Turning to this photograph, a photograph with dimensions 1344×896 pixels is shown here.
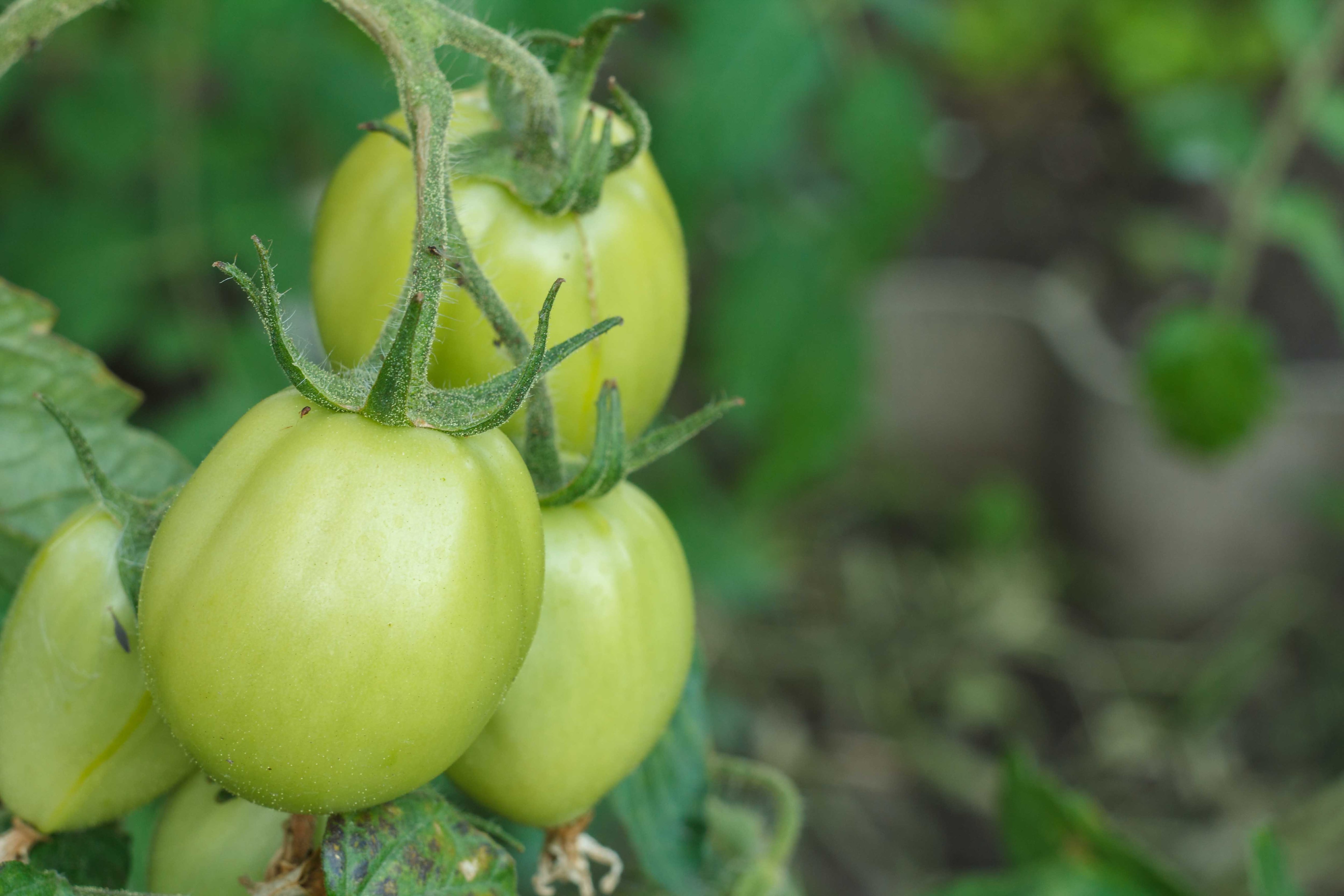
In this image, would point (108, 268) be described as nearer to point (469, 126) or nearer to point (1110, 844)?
point (469, 126)

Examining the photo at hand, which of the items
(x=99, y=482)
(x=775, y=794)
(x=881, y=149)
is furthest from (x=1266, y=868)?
(x=881, y=149)

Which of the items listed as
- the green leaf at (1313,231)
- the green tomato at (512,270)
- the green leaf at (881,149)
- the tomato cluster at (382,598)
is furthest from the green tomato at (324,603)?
the green leaf at (1313,231)

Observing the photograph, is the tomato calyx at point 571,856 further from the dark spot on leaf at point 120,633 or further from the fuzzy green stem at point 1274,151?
the fuzzy green stem at point 1274,151

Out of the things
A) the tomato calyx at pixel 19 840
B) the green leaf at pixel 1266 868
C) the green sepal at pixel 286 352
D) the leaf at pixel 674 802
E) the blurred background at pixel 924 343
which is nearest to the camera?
the green sepal at pixel 286 352

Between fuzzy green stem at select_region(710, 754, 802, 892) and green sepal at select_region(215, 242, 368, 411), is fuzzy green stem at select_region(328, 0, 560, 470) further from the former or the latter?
fuzzy green stem at select_region(710, 754, 802, 892)

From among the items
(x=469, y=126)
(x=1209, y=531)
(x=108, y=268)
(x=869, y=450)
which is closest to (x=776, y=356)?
(x=108, y=268)
